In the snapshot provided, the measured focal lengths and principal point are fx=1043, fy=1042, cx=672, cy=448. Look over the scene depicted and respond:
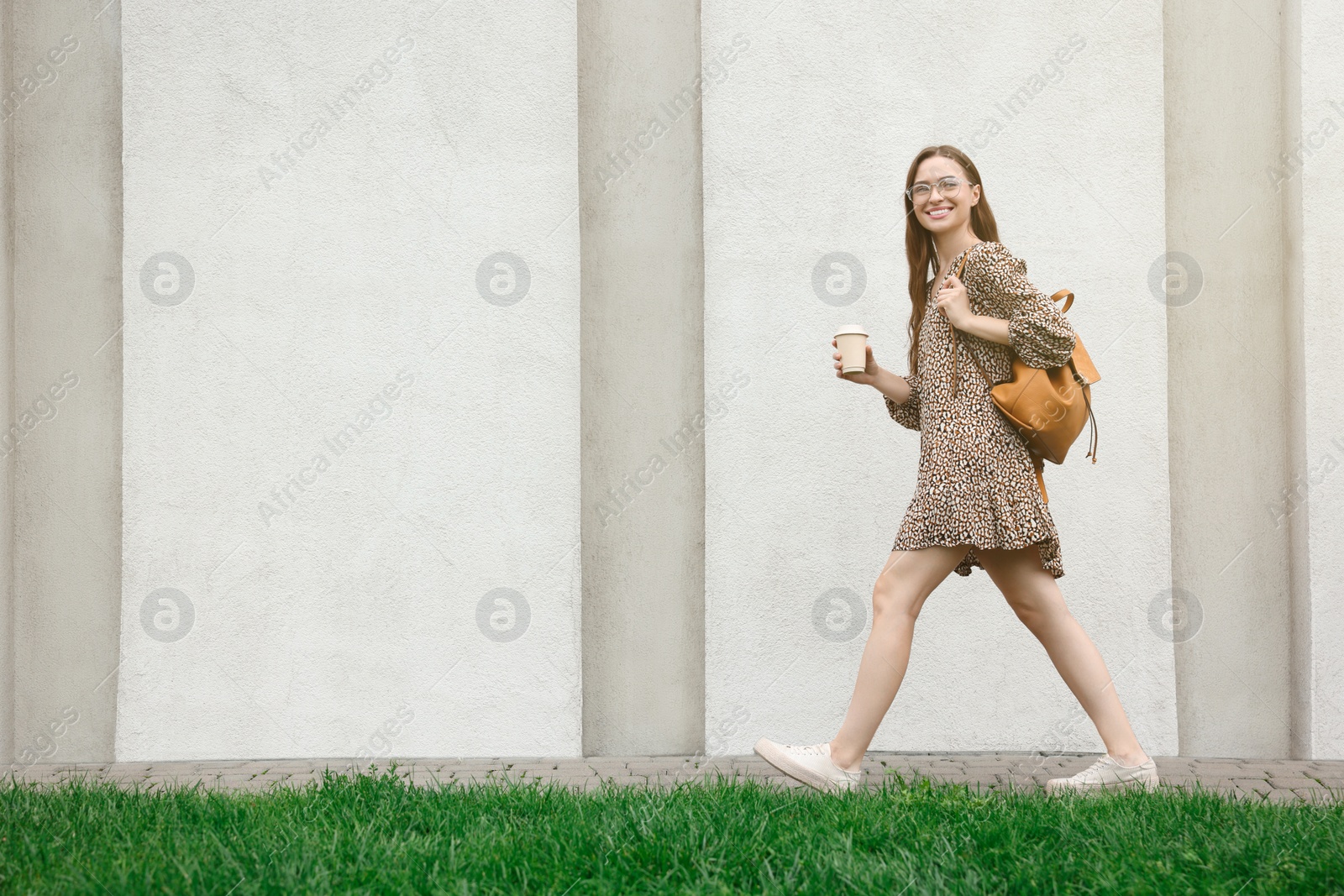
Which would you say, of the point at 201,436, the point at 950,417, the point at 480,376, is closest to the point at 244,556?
the point at 201,436

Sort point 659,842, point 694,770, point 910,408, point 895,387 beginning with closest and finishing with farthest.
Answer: point 659,842
point 895,387
point 910,408
point 694,770

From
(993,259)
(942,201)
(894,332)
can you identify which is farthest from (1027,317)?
(894,332)

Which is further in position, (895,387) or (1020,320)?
(895,387)

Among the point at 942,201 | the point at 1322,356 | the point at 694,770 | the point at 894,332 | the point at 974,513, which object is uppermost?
the point at 942,201

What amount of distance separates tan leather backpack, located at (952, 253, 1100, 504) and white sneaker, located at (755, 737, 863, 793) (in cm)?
125

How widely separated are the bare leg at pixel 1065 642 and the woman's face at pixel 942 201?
3.69 feet

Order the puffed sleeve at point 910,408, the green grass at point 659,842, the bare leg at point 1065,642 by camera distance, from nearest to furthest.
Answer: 1. the green grass at point 659,842
2. the bare leg at point 1065,642
3. the puffed sleeve at point 910,408

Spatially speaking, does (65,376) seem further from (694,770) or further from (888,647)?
(888,647)

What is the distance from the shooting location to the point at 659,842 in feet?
8.39

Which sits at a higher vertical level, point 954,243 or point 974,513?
point 954,243

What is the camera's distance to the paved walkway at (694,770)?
12.6ft

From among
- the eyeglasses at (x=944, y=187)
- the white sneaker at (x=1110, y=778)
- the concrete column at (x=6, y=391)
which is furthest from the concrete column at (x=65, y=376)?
the white sneaker at (x=1110, y=778)

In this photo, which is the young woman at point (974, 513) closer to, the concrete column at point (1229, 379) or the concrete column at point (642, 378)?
the concrete column at point (642, 378)

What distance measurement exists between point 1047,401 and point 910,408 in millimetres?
616
